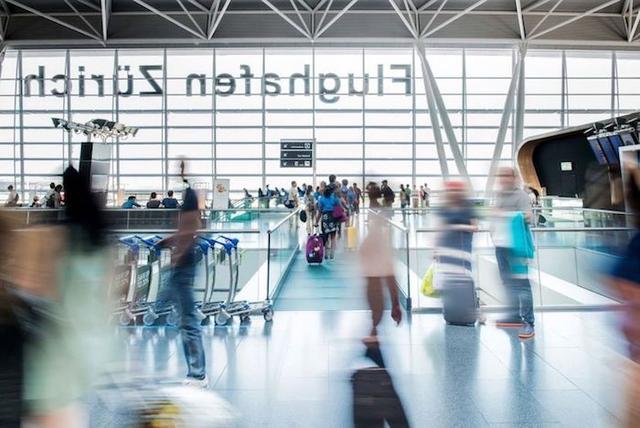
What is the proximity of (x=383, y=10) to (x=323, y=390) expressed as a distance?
24.5m

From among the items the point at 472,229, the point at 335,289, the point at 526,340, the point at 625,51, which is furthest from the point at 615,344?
the point at 625,51

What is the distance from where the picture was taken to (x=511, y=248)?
227 inches

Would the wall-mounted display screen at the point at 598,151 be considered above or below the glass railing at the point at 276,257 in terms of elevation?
above

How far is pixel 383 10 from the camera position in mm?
25766

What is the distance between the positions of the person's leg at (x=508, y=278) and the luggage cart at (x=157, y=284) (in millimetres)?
3849

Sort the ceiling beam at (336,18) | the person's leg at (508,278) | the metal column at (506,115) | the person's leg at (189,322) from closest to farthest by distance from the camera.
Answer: the person's leg at (189,322), the person's leg at (508,278), the ceiling beam at (336,18), the metal column at (506,115)

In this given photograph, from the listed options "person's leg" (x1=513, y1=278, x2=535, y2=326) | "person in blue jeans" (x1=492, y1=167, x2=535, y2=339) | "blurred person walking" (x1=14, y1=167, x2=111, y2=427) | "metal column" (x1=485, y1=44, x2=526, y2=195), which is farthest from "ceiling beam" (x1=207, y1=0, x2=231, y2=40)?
"blurred person walking" (x1=14, y1=167, x2=111, y2=427)

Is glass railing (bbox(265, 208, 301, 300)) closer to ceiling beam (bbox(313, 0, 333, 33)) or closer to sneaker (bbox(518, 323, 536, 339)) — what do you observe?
sneaker (bbox(518, 323, 536, 339))

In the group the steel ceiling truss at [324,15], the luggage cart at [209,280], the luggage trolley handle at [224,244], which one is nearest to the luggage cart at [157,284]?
the luggage cart at [209,280]

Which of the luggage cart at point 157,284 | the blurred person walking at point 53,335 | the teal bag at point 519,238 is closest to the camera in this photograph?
the blurred person walking at point 53,335

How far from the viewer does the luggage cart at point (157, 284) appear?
21.5 feet

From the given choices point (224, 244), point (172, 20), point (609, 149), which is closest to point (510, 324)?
point (224, 244)

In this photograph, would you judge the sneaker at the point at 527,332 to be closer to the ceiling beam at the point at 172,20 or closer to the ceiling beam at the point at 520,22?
the ceiling beam at the point at 520,22

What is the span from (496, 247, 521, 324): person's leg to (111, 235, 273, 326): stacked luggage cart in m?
3.01
